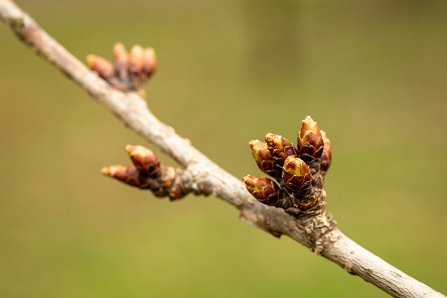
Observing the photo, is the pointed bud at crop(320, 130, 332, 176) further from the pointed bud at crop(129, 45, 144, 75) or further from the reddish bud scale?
the pointed bud at crop(129, 45, 144, 75)

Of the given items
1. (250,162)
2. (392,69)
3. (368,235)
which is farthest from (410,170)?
(392,69)

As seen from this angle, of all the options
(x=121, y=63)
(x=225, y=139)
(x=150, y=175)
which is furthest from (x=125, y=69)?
(x=225, y=139)

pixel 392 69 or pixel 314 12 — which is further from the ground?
pixel 314 12

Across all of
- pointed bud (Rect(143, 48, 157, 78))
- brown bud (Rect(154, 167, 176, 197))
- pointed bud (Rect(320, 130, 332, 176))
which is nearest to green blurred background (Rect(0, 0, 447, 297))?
pointed bud (Rect(143, 48, 157, 78))

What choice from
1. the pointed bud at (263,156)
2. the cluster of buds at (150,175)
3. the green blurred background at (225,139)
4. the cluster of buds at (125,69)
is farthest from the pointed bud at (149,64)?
the green blurred background at (225,139)

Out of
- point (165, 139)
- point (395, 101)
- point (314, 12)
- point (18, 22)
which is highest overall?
point (314, 12)

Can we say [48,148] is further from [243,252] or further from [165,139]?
[165,139]

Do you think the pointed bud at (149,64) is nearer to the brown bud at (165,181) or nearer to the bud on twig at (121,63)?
the bud on twig at (121,63)
